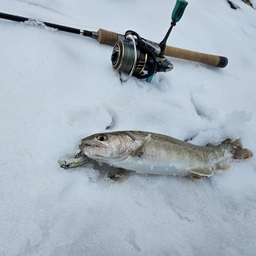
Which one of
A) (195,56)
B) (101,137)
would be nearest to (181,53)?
(195,56)

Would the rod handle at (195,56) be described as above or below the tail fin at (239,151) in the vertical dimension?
above

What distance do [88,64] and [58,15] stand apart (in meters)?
0.79

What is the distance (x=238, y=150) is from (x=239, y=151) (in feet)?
0.04

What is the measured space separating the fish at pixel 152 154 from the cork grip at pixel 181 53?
1.27 meters

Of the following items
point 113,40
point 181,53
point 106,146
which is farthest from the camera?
point 181,53

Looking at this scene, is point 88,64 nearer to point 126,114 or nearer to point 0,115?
point 126,114

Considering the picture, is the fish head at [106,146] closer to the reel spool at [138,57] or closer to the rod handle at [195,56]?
the reel spool at [138,57]

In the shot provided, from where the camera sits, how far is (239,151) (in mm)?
2420

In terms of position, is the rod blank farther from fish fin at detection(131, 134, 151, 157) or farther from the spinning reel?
fish fin at detection(131, 134, 151, 157)

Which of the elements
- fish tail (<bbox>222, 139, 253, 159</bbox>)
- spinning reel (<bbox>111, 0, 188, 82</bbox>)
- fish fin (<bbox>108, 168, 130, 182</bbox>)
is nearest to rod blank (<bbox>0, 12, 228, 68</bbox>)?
spinning reel (<bbox>111, 0, 188, 82</bbox>)

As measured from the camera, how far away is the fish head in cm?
177

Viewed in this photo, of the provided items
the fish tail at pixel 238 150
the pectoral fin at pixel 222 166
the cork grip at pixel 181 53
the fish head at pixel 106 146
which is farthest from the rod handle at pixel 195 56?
the fish head at pixel 106 146

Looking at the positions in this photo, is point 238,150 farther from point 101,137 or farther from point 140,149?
point 101,137

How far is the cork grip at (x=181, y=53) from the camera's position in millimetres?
2738
